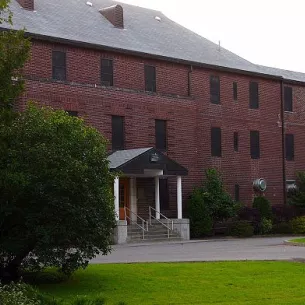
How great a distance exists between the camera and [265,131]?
41.5m

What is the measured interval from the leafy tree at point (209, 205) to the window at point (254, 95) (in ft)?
19.0

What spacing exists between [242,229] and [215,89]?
8.12 meters

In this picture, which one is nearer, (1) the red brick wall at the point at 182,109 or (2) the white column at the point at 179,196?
(1) the red brick wall at the point at 182,109

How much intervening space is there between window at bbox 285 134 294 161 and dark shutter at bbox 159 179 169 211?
10175 millimetres

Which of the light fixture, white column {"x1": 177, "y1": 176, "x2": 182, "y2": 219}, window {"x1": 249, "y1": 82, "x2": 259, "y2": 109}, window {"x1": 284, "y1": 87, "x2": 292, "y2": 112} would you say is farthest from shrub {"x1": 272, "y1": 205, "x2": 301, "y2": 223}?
the light fixture

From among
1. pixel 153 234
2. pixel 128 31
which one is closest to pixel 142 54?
pixel 128 31

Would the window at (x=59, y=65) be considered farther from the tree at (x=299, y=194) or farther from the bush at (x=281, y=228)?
the tree at (x=299, y=194)

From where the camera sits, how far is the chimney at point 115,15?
38.2 metres

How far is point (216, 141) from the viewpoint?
38.8 metres

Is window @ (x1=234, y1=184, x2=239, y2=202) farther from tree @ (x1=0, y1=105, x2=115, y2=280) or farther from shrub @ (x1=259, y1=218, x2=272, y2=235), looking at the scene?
tree @ (x1=0, y1=105, x2=115, y2=280)

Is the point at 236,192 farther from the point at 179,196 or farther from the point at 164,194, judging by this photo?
the point at 179,196

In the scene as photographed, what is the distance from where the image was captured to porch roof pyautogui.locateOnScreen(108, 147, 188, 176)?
103ft

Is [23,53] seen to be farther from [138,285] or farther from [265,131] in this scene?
[265,131]

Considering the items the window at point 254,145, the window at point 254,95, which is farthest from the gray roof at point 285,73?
the window at point 254,145
